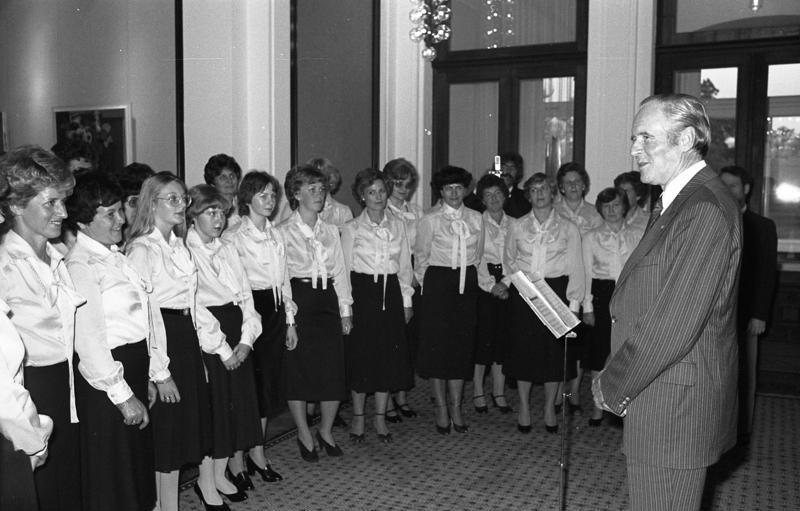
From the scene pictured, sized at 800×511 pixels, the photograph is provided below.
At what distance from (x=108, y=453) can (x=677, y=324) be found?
2111mm

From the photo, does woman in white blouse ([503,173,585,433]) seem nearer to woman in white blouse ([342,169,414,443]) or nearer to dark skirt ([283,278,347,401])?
woman in white blouse ([342,169,414,443])

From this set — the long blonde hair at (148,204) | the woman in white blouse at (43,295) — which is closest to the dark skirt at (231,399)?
the long blonde hair at (148,204)

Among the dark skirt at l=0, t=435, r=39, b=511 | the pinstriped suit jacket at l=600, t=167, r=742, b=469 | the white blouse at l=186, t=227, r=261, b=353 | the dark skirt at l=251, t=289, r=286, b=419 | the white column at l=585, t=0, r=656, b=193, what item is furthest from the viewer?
the white column at l=585, t=0, r=656, b=193

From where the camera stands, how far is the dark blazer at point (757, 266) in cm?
514

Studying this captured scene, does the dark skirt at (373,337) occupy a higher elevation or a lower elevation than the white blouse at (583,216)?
lower

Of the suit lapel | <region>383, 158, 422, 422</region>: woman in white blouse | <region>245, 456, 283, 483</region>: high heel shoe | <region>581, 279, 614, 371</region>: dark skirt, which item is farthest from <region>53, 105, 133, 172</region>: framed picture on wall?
the suit lapel

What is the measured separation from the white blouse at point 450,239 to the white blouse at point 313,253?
0.77 metres

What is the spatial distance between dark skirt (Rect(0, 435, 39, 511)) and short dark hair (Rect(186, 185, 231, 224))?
1.81 metres

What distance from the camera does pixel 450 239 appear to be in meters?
5.26

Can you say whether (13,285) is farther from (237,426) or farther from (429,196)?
(429,196)

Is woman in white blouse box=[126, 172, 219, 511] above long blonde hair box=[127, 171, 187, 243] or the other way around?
the other way around

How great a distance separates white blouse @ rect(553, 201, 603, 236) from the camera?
611cm

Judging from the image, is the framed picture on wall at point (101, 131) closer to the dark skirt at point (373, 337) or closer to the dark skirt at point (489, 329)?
the dark skirt at point (373, 337)

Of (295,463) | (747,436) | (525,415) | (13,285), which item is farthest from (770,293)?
(13,285)
